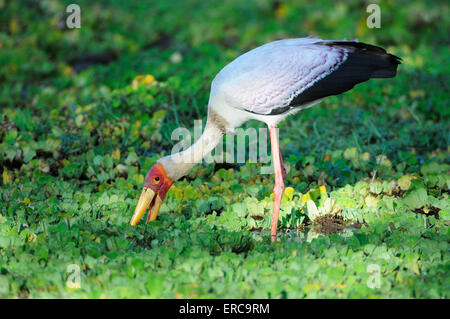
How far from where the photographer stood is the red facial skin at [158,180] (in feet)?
13.8

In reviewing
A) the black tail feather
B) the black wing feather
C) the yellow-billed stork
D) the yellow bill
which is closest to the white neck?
the yellow-billed stork

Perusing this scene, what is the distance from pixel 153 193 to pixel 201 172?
82cm

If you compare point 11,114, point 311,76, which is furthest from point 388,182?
point 11,114

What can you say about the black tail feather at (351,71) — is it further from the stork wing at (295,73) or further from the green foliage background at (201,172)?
the green foliage background at (201,172)

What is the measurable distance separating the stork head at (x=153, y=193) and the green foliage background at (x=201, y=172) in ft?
0.39

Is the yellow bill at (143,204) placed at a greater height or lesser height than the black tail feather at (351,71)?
lesser

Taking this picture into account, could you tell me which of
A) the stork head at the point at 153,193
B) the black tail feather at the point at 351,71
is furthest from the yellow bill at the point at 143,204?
the black tail feather at the point at 351,71

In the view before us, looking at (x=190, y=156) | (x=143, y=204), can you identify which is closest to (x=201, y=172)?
(x=190, y=156)

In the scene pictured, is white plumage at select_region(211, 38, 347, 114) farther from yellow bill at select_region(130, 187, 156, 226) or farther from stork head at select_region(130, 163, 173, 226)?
yellow bill at select_region(130, 187, 156, 226)

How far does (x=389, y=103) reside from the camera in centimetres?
633

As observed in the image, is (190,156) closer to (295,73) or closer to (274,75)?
(274,75)

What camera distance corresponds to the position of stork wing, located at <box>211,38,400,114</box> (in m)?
4.15

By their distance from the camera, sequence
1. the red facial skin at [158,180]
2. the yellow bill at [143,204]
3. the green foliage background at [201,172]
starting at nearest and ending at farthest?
the green foliage background at [201,172] < the yellow bill at [143,204] < the red facial skin at [158,180]
